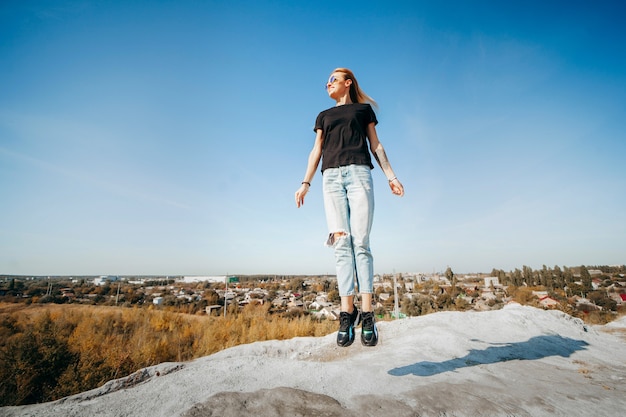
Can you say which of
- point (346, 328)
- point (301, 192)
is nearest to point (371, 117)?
point (301, 192)

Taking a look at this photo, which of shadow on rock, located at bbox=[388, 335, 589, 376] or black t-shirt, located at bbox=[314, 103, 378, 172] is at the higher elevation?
black t-shirt, located at bbox=[314, 103, 378, 172]

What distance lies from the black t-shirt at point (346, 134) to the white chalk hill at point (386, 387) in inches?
86.0

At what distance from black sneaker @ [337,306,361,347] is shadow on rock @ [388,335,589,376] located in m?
0.88

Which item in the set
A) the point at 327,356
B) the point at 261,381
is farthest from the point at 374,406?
the point at 327,356

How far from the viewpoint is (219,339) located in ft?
24.9

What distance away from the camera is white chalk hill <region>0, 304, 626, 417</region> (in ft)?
6.82

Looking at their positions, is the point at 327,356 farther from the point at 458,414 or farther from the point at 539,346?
Answer: the point at 539,346

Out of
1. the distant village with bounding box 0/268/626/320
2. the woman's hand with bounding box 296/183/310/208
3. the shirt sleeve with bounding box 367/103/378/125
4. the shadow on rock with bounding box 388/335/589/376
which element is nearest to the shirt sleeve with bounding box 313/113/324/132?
the shirt sleeve with bounding box 367/103/378/125

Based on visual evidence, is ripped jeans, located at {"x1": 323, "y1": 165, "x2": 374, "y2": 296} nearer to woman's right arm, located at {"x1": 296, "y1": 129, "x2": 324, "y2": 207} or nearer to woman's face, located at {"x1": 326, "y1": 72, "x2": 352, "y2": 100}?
woman's right arm, located at {"x1": 296, "y1": 129, "x2": 324, "y2": 207}

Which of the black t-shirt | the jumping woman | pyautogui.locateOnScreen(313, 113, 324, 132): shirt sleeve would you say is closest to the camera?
the jumping woman

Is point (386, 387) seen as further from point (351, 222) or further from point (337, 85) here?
point (337, 85)

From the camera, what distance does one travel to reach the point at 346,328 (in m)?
2.59

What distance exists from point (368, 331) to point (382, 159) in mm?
1833

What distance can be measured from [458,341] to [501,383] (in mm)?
2155
